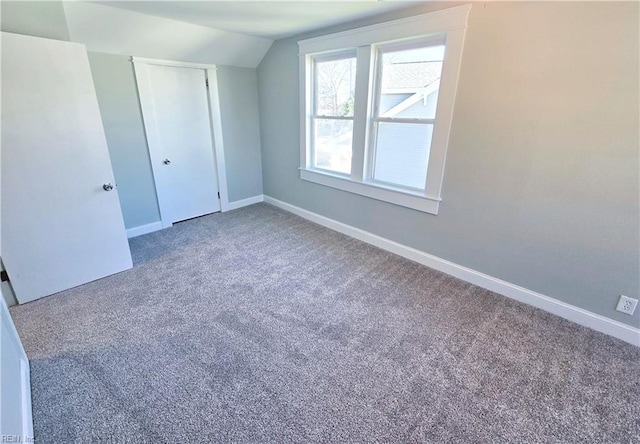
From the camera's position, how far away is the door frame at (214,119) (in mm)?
3274

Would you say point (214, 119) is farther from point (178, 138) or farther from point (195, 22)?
point (195, 22)

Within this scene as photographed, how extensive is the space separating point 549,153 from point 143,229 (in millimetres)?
4089

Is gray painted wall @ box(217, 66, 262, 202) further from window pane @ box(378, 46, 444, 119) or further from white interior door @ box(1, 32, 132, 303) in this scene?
window pane @ box(378, 46, 444, 119)

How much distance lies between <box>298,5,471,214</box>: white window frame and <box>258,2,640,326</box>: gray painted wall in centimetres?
8

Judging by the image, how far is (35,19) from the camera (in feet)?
6.97

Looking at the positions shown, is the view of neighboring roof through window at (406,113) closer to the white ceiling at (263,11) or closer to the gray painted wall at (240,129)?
the white ceiling at (263,11)

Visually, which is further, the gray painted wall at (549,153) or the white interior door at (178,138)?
the white interior door at (178,138)

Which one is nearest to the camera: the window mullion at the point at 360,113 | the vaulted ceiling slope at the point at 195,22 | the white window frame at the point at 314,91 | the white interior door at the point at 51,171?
the white interior door at the point at 51,171

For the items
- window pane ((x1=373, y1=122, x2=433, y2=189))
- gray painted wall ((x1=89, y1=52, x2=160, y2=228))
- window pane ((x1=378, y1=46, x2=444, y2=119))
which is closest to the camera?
window pane ((x1=378, y1=46, x2=444, y2=119))


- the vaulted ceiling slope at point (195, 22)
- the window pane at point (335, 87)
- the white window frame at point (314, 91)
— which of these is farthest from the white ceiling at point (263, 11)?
the window pane at point (335, 87)

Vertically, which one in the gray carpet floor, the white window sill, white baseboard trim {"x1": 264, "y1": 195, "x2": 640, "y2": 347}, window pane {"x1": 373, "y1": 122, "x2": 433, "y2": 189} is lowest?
the gray carpet floor

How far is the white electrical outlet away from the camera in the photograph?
1935 mm

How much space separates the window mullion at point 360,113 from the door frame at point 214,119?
6.37 feet

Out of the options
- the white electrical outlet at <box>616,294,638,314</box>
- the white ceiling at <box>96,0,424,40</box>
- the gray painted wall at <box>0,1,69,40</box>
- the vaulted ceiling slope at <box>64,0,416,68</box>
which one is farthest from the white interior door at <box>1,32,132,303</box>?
the white electrical outlet at <box>616,294,638,314</box>
